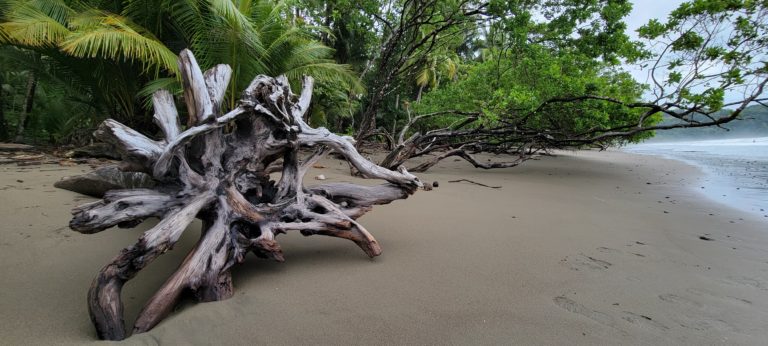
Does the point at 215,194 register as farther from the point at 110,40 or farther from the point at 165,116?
the point at 110,40

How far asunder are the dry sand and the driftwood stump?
14cm

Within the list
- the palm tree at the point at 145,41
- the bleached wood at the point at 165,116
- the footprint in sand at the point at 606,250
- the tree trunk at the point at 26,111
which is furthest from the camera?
the tree trunk at the point at 26,111

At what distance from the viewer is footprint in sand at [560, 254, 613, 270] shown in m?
2.32

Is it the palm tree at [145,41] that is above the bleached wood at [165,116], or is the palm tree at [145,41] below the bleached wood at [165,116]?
above

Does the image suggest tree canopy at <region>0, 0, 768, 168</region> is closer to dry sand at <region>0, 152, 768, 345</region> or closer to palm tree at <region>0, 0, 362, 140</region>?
palm tree at <region>0, 0, 362, 140</region>

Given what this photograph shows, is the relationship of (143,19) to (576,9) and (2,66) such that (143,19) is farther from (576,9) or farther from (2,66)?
(576,9)

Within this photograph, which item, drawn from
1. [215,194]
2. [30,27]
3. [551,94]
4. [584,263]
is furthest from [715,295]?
[30,27]

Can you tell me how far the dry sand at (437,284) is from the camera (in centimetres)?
152

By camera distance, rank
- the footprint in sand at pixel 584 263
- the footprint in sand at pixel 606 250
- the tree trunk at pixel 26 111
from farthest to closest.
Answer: the tree trunk at pixel 26 111, the footprint in sand at pixel 606 250, the footprint in sand at pixel 584 263

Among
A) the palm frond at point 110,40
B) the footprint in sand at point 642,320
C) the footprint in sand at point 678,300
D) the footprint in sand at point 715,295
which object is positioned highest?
the palm frond at point 110,40

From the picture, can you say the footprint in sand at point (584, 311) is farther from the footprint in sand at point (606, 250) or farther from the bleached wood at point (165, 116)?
the bleached wood at point (165, 116)

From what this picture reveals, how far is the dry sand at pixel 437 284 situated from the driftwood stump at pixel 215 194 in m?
0.14

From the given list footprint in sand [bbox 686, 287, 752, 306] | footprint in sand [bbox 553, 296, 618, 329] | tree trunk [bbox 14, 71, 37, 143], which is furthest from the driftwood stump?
tree trunk [bbox 14, 71, 37, 143]

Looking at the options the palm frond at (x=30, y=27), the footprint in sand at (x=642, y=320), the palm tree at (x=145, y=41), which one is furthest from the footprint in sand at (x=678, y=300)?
the palm frond at (x=30, y=27)
